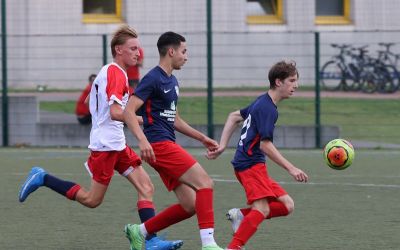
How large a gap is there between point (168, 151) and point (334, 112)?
586 inches

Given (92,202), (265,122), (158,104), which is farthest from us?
(92,202)

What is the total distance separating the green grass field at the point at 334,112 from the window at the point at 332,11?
5.87 meters

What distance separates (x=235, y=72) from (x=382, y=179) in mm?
8511

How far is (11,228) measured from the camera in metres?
10.5

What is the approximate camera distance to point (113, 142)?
368 inches

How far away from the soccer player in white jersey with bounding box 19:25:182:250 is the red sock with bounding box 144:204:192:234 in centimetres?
13

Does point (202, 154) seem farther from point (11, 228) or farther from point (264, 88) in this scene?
point (11, 228)

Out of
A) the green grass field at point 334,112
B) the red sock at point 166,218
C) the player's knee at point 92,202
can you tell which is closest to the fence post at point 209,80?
the green grass field at point 334,112

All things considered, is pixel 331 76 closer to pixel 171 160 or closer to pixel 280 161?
pixel 171 160

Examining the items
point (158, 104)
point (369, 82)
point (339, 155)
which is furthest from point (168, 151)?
point (369, 82)

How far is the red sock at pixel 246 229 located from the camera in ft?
28.9

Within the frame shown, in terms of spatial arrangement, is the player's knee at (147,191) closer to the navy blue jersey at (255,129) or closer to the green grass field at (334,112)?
the navy blue jersey at (255,129)

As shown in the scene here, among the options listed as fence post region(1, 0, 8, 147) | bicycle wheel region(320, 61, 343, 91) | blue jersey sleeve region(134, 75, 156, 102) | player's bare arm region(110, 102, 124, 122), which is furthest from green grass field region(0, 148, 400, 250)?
bicycle wheel region(320, 61, 343, 91)

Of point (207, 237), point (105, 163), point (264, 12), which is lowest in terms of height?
point (207, 237)
